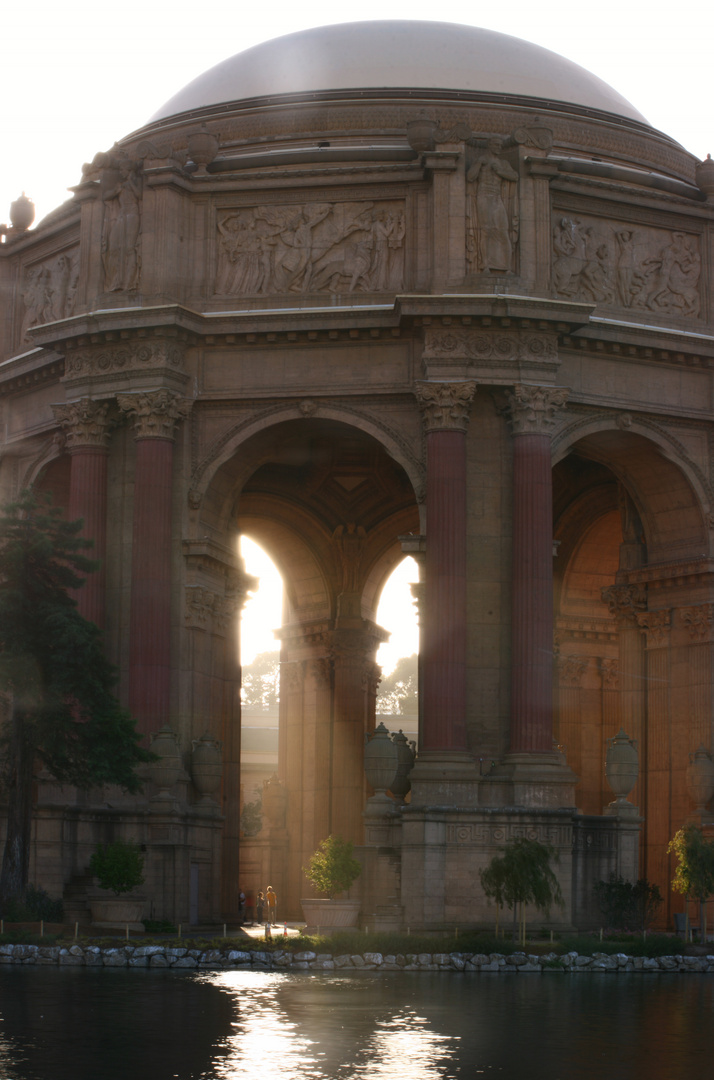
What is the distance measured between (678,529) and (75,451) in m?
16.7

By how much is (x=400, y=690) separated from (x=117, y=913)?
10754cm

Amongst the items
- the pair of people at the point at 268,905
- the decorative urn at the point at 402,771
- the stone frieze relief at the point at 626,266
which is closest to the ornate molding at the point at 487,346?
the stone frieze relief at the point at 626,266

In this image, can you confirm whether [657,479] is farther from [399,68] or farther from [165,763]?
[165,763]

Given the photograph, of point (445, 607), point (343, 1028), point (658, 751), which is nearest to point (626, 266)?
point (445, 607)

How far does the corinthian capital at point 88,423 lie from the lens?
4462cm

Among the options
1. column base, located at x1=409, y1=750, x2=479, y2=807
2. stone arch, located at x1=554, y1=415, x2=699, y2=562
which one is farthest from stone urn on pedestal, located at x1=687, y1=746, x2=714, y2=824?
column base, located at x1=409, y1=750, x2=479, y2=807

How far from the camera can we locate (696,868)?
127ft

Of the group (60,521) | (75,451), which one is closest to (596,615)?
(75,451)

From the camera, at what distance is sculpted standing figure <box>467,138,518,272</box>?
4309 cm

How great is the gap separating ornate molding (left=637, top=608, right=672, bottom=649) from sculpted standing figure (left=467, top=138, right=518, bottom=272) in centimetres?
1107

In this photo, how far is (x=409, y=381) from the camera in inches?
1704

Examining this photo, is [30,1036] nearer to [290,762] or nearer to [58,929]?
[58,929]

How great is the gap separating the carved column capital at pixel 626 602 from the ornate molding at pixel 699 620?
138cm

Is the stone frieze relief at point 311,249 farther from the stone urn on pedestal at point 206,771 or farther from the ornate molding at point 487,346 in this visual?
the stone urn on pedestal at point 206,771
